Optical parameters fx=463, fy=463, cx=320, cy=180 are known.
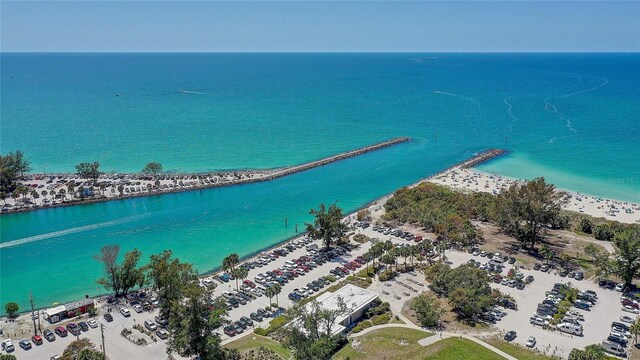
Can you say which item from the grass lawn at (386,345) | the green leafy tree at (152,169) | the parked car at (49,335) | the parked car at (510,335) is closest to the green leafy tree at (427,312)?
the grass lawn at (386,345)

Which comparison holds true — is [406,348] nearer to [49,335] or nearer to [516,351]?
[516,351]

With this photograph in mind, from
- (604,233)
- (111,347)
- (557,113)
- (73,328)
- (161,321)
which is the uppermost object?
(557,113)

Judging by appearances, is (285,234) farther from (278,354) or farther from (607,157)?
(607,157)

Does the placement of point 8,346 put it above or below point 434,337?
below

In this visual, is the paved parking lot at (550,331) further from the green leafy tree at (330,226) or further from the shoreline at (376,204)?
the shoreline at (376,204)

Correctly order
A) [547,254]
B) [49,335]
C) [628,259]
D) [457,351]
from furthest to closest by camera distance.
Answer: [547,254], [628,259], [49,335], [457,351]

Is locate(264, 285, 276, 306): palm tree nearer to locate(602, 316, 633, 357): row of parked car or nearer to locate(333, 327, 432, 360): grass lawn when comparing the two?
locate(333, 327, 432, 360): grass lawn

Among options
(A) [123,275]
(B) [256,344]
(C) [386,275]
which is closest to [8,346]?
(A) [123,275]
